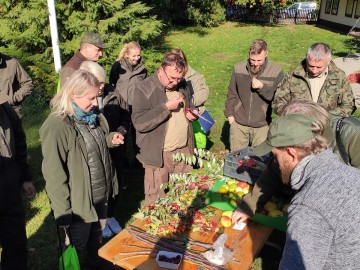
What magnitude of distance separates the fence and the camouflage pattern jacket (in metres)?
24.3

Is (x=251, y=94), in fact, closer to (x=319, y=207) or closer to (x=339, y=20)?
(x=319, y=207)

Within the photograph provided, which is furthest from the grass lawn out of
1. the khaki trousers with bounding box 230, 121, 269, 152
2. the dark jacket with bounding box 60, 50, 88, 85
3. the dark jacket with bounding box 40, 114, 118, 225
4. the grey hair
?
the grey hair

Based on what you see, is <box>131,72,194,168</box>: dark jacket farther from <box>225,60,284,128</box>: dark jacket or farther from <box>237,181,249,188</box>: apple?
<box>225,60,284,128</box>: dark jacket

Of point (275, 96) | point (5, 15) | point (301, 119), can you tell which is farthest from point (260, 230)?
point (5, 15)

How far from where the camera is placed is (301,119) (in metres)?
2.03

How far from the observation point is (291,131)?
6.40 feet

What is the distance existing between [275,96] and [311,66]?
60cm

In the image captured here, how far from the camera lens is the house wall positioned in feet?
77.2

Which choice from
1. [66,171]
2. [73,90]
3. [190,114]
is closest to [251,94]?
[190,114]

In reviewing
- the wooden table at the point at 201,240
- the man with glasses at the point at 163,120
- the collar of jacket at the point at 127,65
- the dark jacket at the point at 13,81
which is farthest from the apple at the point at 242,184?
the dark jacket at the point at 13,81

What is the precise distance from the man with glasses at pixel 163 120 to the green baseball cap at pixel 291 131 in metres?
1.83

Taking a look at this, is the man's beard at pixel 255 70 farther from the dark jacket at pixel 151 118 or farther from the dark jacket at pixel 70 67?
the dark jacket at pixel 70 67

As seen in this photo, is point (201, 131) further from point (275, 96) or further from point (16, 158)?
point (16, 158)

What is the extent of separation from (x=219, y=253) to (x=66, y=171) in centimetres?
142
